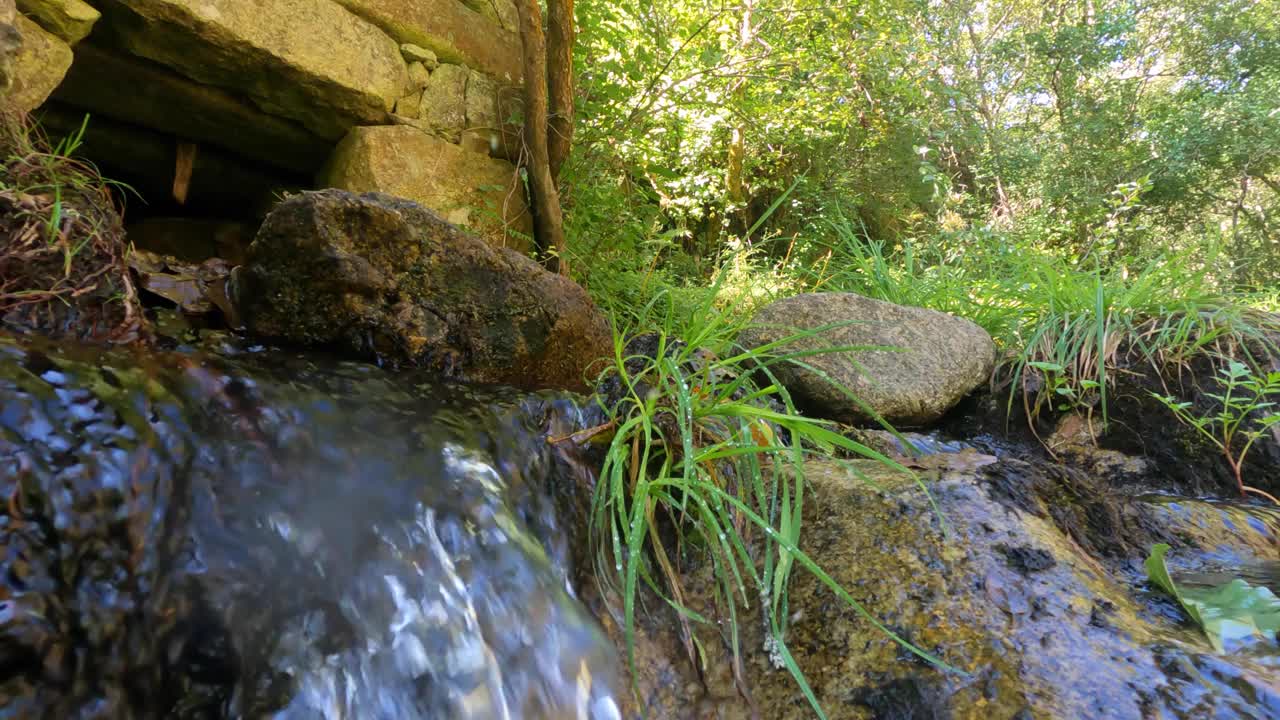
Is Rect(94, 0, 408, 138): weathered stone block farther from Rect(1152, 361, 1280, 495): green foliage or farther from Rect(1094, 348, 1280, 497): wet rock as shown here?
Rect(1094, 348, 1280, 497): wet rock

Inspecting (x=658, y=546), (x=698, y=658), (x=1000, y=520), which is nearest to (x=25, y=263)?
(x=658, y=546)

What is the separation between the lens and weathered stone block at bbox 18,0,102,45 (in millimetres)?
1858

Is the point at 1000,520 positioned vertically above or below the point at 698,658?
above

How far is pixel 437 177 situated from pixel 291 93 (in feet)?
1.98

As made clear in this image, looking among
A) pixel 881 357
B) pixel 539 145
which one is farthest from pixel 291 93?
pixel 881 357

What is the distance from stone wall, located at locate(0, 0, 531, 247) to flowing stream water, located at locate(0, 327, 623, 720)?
135 centimetres

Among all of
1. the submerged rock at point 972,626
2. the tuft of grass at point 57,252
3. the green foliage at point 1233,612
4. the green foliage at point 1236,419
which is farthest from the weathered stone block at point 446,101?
the green foliage at point 1236,419

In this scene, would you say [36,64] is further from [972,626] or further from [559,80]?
[972,626]

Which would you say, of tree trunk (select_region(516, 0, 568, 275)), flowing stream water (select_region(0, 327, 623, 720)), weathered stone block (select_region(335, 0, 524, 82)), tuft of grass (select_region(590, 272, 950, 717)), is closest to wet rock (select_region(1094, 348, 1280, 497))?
tuft of grass (select_region(590, 272, 950, 717))

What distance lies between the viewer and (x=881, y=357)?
300 centimetres

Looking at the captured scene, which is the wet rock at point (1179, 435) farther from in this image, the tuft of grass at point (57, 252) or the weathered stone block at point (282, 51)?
the tuft of grass at point (57, 252)

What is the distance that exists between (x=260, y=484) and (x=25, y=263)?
33.5 inches

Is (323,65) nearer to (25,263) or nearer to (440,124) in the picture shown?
(440,124)

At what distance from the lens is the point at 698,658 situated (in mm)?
1230
